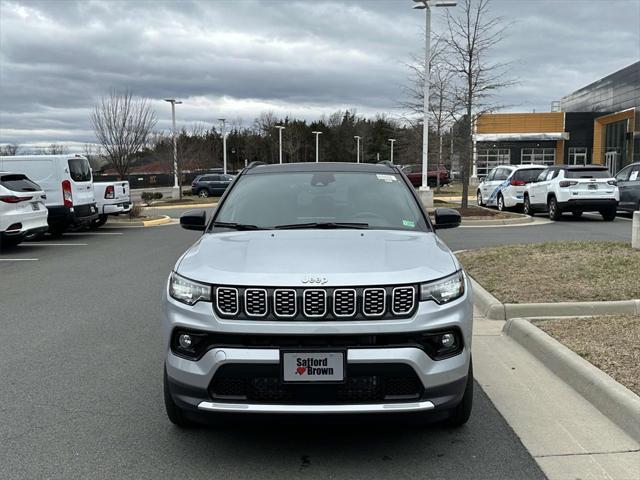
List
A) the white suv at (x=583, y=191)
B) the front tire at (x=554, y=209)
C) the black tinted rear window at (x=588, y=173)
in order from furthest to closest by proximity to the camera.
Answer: the front tire at (x=554, y=209)
the black tinted rear window at (x=588, y=173)
the white suv at (x=583, y=191)

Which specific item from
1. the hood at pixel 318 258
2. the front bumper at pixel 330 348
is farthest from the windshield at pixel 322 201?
the front bumper at pixel 330 348

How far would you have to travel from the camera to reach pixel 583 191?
17.4 meters

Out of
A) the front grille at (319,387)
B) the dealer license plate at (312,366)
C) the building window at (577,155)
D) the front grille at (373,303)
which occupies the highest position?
the building window at (577,155)

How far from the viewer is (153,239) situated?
1493 cm

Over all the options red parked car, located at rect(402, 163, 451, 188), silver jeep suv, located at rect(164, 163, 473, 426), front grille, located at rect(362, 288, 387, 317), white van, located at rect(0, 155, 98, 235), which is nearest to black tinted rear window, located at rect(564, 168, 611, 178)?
white van, located at rect(0, 155, 98, 235)

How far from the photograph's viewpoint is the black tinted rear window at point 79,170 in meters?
15.1

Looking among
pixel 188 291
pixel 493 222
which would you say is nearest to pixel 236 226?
pixel 188 291

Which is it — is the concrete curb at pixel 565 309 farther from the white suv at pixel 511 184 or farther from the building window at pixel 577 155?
the building window at pixel 577 155

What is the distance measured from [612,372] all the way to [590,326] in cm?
124

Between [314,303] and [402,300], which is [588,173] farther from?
[314,303]

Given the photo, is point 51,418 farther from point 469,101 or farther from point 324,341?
point 469,101

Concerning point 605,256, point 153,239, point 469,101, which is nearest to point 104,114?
point 153,239

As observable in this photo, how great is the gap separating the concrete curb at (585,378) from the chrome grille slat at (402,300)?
65.0 inches

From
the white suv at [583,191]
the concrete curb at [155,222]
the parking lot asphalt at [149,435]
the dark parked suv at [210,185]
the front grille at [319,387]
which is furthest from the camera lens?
the dark parked suv at [210,185]
